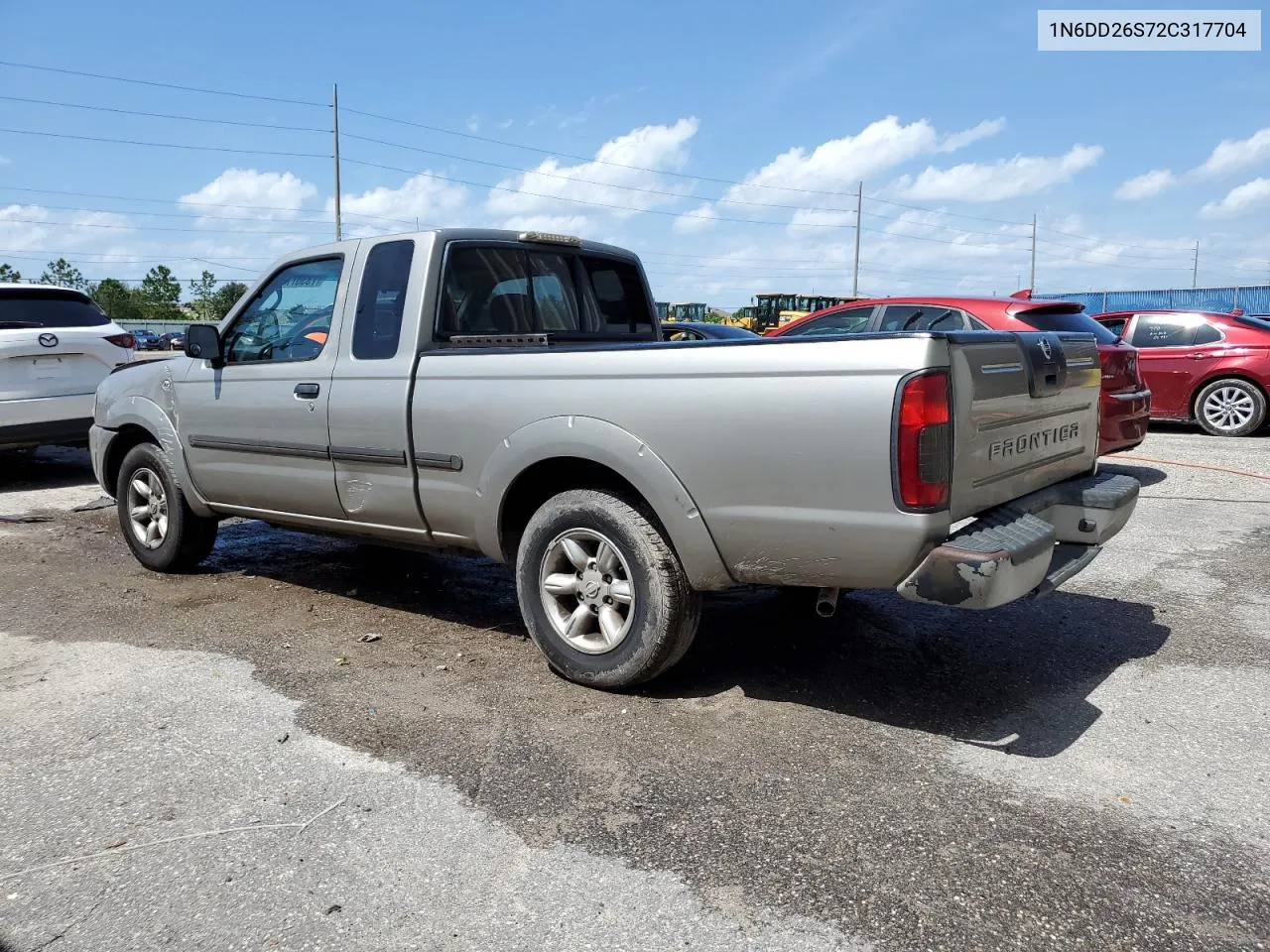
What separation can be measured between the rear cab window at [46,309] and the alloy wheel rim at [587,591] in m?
7.32

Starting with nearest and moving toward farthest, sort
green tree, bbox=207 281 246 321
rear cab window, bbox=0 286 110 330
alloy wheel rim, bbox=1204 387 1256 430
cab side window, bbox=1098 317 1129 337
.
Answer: rear cab window, bbox=0 286 110 330
alloy wheel rim, bbox=1204 387 1256 430
cab side window, bbox=1098 317 1129 337
green tree, bbox=207 281 246 321

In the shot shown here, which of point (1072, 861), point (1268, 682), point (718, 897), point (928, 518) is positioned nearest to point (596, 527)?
point (928, 518)

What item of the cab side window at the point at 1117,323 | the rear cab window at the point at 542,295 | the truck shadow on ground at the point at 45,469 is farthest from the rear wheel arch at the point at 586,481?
the cab side window at the point at 1117,323

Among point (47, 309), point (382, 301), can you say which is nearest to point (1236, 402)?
point (382, 301)

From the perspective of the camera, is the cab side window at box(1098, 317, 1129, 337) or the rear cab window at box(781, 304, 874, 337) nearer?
the rear cab window at box(781, 304, 874, 337)

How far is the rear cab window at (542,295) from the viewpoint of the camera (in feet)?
15.4

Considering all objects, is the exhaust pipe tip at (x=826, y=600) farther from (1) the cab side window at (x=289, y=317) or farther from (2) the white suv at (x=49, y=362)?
(2) the white suv at (x=49, y=362)

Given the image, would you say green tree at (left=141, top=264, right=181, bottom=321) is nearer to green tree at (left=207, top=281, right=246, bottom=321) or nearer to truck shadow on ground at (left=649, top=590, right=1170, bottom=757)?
green tree at (left=207, top=281, right=246, bottom=321)

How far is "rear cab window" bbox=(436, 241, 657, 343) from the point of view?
4.68m

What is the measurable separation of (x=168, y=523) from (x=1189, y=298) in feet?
144

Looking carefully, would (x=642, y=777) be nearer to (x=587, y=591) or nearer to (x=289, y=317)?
(x=587, y=591)

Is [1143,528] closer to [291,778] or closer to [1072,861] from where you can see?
[1072,861]

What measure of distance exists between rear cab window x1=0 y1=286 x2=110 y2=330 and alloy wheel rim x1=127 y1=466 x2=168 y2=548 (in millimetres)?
3924

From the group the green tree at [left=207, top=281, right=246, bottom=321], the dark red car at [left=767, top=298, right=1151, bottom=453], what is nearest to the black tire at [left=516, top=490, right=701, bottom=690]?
the dark red car at [left=767, top=298, right=1151, bottom=453]
